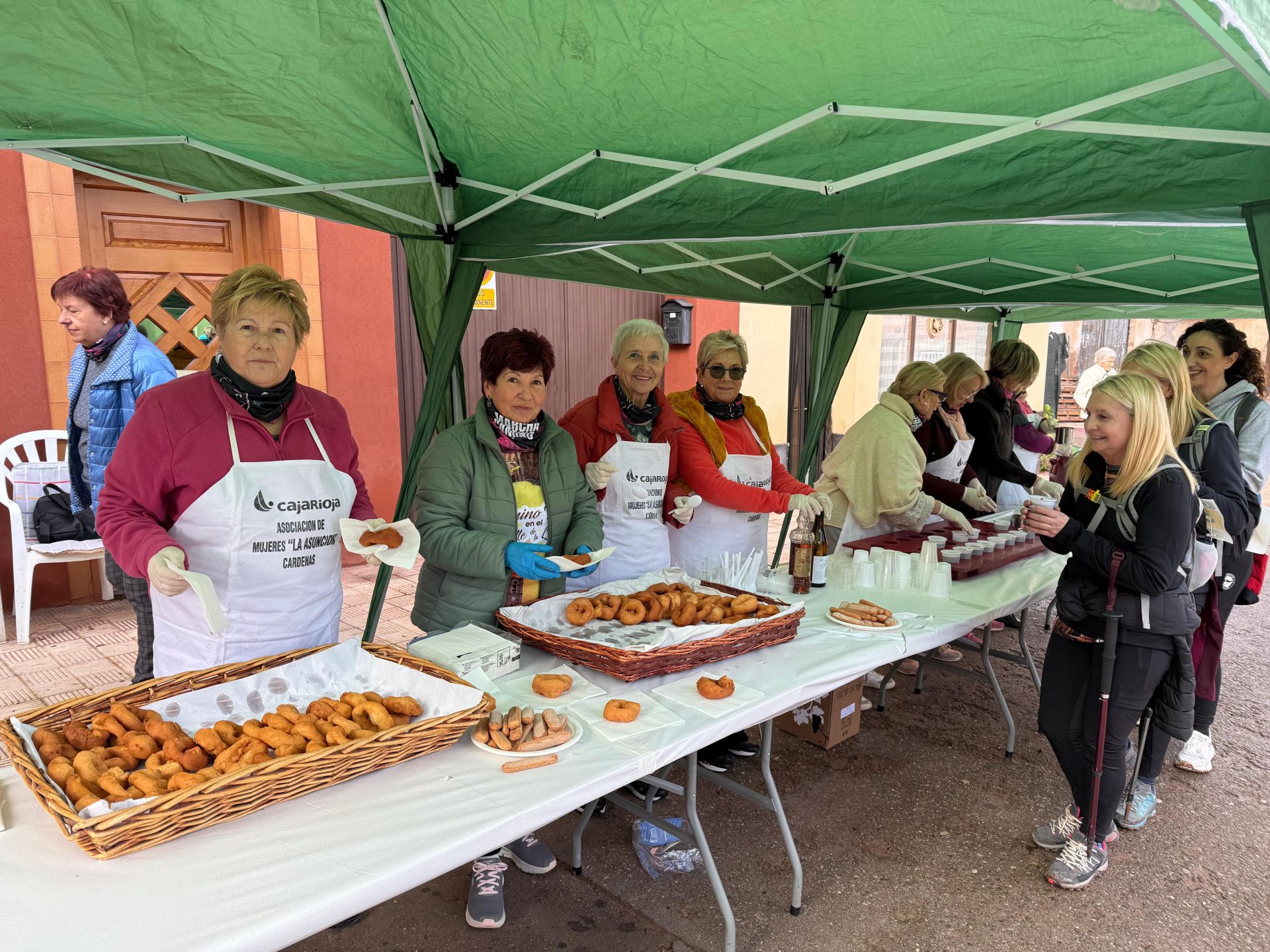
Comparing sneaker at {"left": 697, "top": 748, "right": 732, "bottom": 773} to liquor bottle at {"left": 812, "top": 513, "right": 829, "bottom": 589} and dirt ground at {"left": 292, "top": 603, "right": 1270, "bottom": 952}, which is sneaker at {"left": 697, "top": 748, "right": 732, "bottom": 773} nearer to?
dirt ground at {"left": 292, "top": 603, "right": 1270, "bottom": 952}

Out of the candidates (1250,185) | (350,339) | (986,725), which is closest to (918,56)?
(1250,185)

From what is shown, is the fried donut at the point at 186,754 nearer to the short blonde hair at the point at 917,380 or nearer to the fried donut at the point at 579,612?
the fried donut at the point at 579,612

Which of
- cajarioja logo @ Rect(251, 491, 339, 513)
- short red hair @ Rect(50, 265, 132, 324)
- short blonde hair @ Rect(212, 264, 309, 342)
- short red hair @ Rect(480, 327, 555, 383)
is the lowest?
cajarioja logo @ Rect(251, 491, 339, 513)

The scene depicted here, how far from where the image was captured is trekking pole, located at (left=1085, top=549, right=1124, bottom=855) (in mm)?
2322

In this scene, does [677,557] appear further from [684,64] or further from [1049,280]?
[1049,280]

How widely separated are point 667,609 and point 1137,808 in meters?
2.20

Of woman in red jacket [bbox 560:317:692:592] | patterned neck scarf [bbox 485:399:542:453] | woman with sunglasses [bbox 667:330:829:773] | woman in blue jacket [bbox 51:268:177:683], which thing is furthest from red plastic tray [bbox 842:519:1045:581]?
woman in blue jacket [bbox 51:268:177:683]

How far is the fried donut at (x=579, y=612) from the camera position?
222 cm

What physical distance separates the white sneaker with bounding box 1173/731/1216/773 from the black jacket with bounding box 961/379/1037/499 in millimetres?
1515

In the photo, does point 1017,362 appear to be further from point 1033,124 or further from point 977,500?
point 1033,124

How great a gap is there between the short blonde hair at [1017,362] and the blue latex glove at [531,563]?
3421mm

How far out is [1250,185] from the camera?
1.96 m

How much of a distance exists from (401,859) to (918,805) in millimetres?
2539

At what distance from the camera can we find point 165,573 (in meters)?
1.74
